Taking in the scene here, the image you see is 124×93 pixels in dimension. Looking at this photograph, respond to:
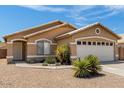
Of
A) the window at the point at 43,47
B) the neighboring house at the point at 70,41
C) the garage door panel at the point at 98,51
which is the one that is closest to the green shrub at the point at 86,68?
the neighboring house at the point at 70,41

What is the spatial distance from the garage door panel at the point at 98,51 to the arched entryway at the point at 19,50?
8.11 meters

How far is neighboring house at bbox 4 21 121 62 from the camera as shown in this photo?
925 inches

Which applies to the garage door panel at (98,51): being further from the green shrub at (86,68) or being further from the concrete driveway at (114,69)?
the green shrub at (86,68)

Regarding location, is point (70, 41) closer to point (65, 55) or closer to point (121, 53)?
point (65, 55)

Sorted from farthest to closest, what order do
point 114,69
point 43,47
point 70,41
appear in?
point 43,47, point 70,41, point 114,69

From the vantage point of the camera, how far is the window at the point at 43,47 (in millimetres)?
25781

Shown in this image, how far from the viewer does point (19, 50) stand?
28.6 metres

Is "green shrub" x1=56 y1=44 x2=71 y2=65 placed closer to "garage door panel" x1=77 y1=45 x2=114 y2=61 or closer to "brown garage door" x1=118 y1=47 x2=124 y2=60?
"garage door panel" x1=77 y1=45 x2=114 y2=61

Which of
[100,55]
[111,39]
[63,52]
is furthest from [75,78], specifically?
[111,39]

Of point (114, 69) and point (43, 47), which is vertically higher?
point (43, 47)

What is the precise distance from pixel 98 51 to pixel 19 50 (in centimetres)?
1005

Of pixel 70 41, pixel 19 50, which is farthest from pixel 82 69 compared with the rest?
pixel 19 50

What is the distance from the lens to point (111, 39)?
26.0m
